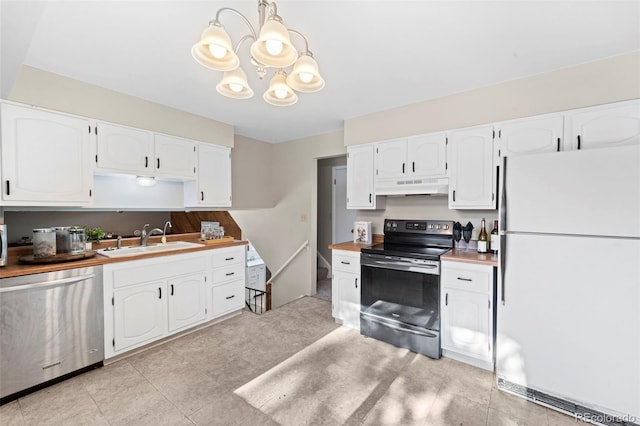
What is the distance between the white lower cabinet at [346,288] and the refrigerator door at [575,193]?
4.91 ft

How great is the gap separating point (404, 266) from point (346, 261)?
697 millimetres

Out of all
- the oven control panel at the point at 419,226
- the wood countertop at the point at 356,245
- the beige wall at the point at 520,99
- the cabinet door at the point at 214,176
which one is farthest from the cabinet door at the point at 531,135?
the cabinet door at the point at 214,176

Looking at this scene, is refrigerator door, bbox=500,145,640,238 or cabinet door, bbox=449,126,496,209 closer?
refrigerator door, bbox=500,145,640,238

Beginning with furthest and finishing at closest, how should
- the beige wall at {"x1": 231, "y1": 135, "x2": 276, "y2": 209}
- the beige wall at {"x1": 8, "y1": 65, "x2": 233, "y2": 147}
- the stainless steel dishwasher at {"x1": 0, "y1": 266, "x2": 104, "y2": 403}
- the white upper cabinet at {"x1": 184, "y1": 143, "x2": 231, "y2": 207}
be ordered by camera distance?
the beige wall at {"x1": 231, "y1": 135, "x2": 276, "y2": 209} < the white upper cabinet at {"x1": 184, "y1": 143, "x2": 231, "y2": 207} < the beige wall at {"x1": 8, "y1": 65, "x2": 233, "y2": 147} < the stainless steel dishwasher at {"x1": 0, "y1": 266, "x2": 104, "y2": 403}

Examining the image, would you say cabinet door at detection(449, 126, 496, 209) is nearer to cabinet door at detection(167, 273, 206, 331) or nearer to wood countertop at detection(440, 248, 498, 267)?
wood countertop at detection(440, 248, 498, 267)

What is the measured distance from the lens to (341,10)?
5.02 feet

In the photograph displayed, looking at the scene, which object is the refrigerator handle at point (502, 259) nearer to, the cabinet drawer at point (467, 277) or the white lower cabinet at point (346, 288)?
the cabinet drawer at point (467, 277)

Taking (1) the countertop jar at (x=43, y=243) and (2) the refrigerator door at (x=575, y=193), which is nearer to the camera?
(2) the refrigerator door at (x=575, y=193)

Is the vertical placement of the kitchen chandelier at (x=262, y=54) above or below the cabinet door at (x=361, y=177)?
above

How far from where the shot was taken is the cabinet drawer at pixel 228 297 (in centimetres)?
316

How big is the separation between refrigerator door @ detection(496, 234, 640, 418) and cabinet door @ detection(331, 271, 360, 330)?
1.33 metres

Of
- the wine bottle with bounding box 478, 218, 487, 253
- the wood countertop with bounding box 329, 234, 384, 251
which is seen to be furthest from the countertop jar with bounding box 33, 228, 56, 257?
the wine bottle with bounding box 478, 218, 487, 253

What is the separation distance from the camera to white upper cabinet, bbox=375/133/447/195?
276 cm

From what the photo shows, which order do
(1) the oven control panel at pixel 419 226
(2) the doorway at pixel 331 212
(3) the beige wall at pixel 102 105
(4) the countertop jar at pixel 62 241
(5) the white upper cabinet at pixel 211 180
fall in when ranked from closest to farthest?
(3) the beige wall at pixel 102 105 < (4) the countertop jar at pixel 62 241 < (1) the oven control panel at pixel 419 226 < (5) the white upper cabinet at pixel 211 180 < (2) the doorway at pixel 331 212
